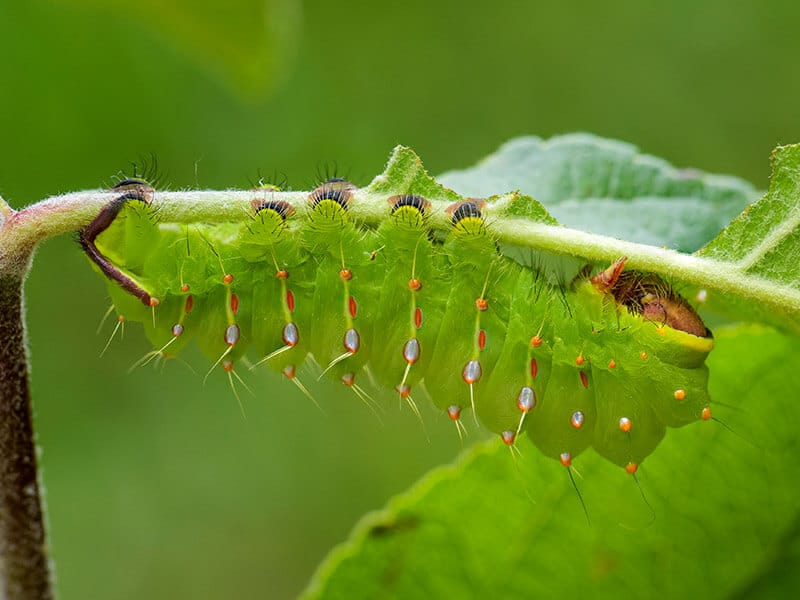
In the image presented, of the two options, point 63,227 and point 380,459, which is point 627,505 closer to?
point 63,227

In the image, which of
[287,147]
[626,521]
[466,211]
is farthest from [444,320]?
[287,147]

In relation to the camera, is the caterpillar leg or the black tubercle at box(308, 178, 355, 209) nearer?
the caterpillar leg

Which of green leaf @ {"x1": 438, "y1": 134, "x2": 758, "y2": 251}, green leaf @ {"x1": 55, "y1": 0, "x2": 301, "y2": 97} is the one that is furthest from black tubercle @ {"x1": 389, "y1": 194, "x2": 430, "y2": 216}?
green leaf @ {"x1": 55, "y1": 0, "x2": 301, "y2": 97}

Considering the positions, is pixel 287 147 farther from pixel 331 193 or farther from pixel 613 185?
pixel 331 193

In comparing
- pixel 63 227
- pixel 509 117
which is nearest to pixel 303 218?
pixel 63 227

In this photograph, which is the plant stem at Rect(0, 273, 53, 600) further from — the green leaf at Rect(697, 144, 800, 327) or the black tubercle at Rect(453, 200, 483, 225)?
the green leaf at Rect(697, 144, 800, 327)

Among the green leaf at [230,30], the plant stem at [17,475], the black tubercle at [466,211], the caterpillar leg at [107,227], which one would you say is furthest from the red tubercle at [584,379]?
the green leaf at [230,30]
